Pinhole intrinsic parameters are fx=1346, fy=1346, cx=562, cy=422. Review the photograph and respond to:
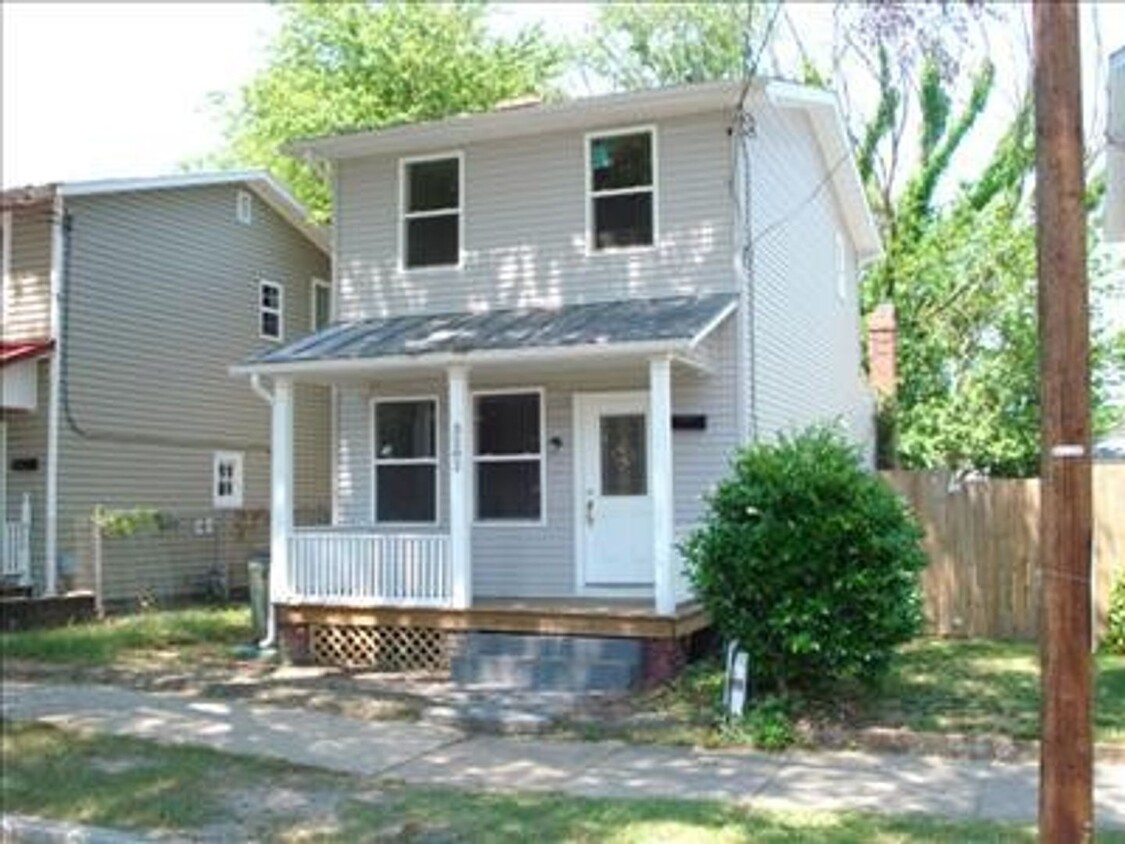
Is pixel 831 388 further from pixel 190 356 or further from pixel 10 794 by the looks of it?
pixel 10 794

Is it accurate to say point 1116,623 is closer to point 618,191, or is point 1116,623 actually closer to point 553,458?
point 553,458

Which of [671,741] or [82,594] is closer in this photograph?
[671,741]

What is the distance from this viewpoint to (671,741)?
10086 millimetres

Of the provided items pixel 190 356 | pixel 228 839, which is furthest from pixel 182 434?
pixel 228 839

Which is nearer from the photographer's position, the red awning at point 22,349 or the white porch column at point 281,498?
the white porch column at point 281,498

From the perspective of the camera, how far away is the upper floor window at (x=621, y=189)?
15.1 m

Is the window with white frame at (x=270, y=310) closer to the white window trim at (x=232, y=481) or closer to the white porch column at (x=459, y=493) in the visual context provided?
the white window trim at (x=232, y=481)

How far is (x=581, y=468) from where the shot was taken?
15.1 m

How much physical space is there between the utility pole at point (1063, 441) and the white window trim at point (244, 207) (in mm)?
18639

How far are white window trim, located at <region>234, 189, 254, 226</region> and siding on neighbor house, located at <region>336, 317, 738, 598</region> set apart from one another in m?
7.43

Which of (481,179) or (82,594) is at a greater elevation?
(481,179)

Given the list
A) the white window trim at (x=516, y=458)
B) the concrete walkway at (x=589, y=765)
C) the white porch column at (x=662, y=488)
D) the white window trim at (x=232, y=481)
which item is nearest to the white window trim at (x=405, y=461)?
the white window trim at (x=516, y=458)

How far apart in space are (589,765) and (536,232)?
7829 mm

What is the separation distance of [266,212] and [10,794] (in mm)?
15944
